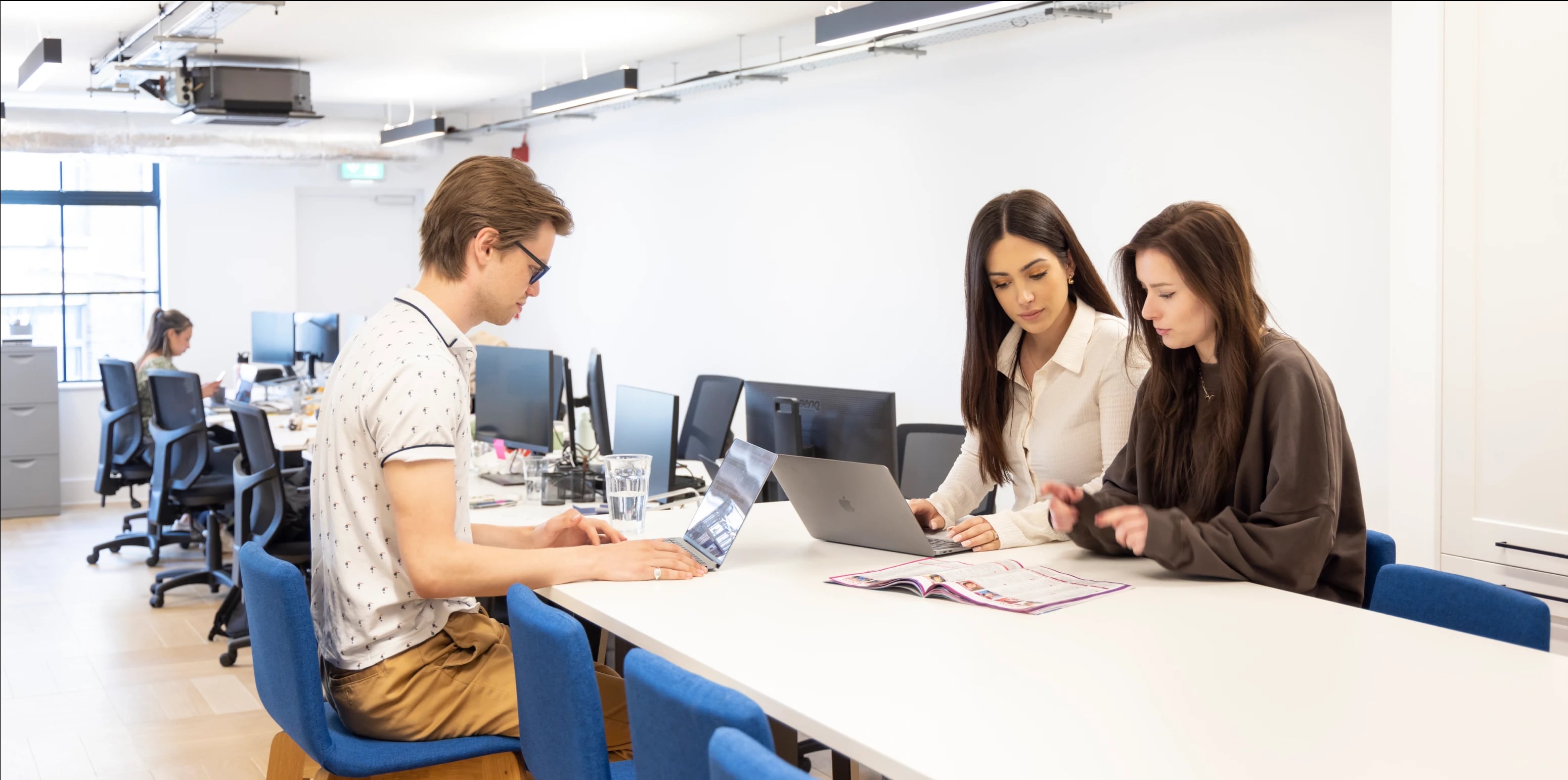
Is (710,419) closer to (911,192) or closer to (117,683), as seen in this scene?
(911,192)

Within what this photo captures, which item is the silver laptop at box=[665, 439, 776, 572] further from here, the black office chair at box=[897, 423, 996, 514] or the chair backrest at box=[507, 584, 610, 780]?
the black office chair at box=[897, 423, 996, 514]

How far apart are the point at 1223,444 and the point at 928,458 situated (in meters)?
1.79

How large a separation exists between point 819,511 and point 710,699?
1.15m

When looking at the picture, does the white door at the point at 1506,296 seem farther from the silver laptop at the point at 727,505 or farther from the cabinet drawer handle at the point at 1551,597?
the silver laptop at the point at 727,505

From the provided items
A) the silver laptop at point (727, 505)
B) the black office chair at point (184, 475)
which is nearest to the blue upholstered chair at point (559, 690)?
the silver laptop at point (727, 505)

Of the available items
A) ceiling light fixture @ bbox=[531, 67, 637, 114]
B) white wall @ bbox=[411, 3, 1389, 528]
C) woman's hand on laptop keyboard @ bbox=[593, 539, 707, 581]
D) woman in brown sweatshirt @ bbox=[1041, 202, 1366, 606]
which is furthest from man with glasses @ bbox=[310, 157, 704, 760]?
ceiling light fixture @ bbox=[531, 67, 637, 114]

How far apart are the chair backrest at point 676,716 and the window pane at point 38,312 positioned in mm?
9518

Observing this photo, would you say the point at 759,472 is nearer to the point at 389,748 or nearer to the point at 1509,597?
the point at 389,748

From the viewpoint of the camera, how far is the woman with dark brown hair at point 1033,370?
255 centimetres

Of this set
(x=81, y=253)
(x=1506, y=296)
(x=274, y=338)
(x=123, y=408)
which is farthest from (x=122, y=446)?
(x=1506, y=296)

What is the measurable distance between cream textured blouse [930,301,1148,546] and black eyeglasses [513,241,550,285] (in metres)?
1.00

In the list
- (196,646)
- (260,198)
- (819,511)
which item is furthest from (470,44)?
(819,511)

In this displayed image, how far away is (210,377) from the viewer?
959cm

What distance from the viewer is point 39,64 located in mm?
6359
